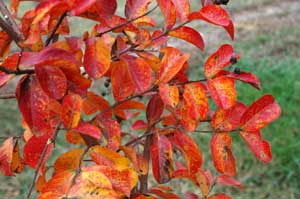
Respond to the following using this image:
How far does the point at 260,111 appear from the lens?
0.87 m

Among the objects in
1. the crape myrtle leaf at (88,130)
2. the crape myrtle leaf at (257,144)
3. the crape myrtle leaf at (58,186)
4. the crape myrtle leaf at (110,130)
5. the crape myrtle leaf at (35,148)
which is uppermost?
the crape myrtle leaf at (88,130)

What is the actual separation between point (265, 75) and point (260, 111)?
2.86 m

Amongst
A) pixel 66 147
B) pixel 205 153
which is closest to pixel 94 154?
pixel 205 153

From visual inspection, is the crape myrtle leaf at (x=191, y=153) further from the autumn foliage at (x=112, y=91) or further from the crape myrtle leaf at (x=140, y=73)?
the crape myrtle leaf at (x=140, y=73)

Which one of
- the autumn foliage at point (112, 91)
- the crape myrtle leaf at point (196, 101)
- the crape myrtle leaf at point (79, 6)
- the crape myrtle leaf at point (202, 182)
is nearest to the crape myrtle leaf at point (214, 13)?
the autumn foliage at point (112, 91)

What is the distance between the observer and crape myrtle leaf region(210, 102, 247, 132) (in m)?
0.89

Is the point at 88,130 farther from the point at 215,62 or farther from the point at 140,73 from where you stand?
the point at 215,62

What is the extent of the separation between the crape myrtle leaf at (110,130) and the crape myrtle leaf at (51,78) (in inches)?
8.2

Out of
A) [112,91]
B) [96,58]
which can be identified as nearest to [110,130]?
[112,91]

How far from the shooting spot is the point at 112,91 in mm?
855

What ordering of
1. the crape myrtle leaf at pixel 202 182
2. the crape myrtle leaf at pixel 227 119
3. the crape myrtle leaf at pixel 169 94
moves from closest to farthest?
the crape myrtle leaf at pixel 169 94 < the crape myrtle leaf at pixel 227 119 < the crape myrtle leaf at pixel 202 182

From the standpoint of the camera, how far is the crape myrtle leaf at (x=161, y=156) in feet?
2.84

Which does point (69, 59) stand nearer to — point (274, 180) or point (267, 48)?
point (274, 180)

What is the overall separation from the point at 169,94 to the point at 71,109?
154 mm
